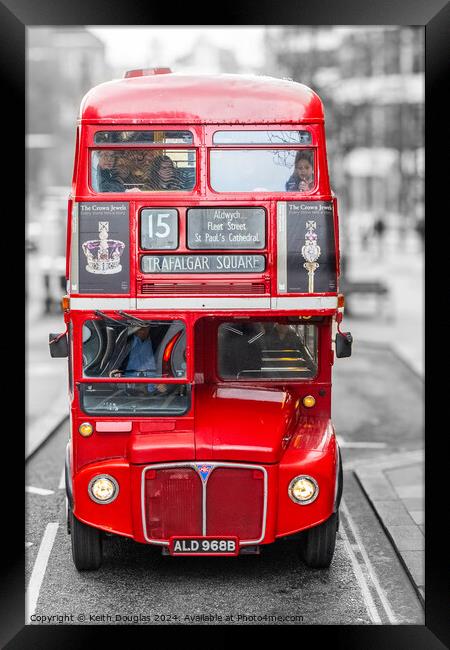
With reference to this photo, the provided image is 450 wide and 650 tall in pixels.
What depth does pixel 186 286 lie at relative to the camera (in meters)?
7.58

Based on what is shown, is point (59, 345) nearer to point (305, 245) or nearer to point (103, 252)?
point (103, 252)

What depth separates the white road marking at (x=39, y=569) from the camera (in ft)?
24.5

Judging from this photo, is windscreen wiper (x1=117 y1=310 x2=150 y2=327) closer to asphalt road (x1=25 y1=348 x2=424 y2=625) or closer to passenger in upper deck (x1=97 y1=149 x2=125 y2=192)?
passenger in upper deck (x1=97 y1=149 x2=125 y2=192)

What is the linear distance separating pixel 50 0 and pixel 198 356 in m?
3.61

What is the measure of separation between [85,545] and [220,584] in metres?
1.15

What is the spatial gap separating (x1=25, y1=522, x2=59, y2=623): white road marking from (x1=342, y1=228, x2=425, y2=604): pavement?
2.98 m

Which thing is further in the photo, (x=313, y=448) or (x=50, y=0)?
(x=313, y=448)

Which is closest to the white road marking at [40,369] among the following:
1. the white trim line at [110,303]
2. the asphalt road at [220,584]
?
the asphalt road at [220,584]

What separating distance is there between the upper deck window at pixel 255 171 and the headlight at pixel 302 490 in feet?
7.45

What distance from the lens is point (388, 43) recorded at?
120ft

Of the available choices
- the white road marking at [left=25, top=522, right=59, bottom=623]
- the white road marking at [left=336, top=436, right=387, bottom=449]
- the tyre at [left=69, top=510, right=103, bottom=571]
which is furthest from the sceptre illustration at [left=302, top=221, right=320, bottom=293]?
the white road marking at [left=336, top=436, right=387, bottom=449]
